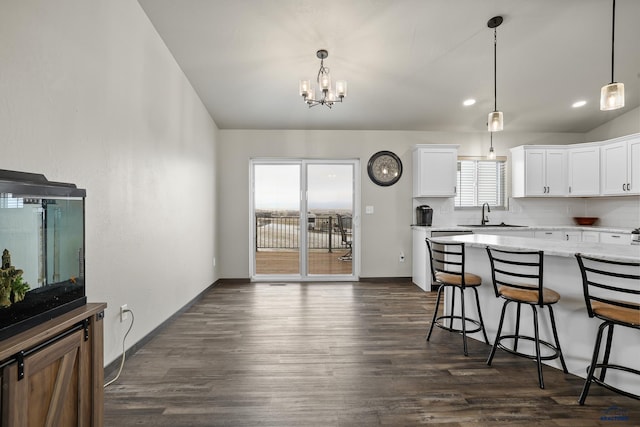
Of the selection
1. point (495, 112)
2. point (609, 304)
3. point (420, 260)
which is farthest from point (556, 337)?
point (420, 260)

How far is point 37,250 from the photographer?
1324 mm

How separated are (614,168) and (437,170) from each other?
8.66 ft

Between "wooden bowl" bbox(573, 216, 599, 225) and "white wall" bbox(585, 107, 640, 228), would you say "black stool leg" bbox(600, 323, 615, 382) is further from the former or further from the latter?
"wooden bowl" bbox(573, 216, 599, 225)

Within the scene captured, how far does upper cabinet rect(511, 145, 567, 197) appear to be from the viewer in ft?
16.9

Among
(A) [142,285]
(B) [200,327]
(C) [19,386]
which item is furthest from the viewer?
(B) [200,327]

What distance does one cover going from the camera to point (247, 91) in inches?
165

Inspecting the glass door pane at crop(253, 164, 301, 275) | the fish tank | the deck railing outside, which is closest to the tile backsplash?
the deck railing outside

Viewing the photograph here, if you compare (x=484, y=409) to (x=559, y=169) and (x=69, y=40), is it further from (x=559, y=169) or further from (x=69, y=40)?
(x=559, y=169)

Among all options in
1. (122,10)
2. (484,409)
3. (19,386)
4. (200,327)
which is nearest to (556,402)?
(484,409)

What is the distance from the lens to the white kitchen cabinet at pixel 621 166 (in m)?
4.45

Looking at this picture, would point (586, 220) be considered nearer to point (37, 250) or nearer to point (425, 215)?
point (425, 215)

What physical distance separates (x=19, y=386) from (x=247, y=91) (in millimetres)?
3881

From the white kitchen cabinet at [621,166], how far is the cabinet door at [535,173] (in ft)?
2.60

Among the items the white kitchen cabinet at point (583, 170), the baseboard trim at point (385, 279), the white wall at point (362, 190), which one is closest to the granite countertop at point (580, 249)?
the white wall at point (362, 190)
